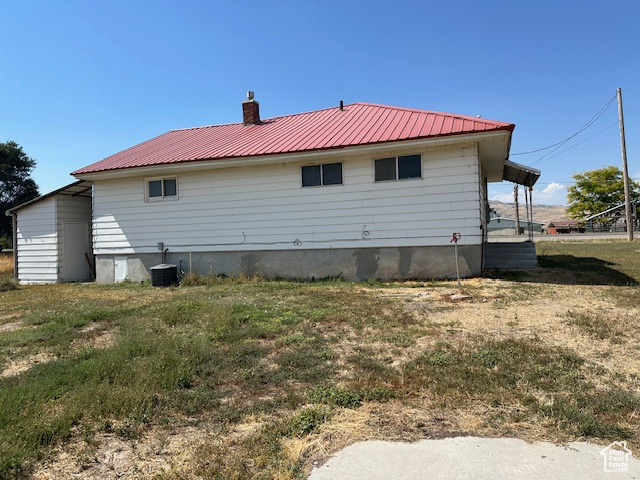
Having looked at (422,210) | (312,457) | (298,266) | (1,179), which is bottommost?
(312,457)

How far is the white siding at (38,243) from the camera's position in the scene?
1466 centimetres

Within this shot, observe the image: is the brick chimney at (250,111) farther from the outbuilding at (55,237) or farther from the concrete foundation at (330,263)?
the outbuilding at (55,237)

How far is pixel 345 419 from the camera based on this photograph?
3066 millimetres

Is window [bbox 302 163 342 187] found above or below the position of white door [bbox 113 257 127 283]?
above

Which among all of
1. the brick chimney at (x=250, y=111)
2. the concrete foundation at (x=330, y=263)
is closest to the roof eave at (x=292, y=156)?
the concrete foundation at (x=330, y=263)

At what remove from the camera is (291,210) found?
11727mm

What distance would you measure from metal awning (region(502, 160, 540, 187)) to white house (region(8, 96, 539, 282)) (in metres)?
0.14

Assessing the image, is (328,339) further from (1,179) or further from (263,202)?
(1,179)

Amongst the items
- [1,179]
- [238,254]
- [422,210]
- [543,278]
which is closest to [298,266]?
[238,254]

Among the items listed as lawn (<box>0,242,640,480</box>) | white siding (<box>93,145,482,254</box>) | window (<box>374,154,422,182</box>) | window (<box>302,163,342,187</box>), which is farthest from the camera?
window (<box>302,163,342,187</box>)

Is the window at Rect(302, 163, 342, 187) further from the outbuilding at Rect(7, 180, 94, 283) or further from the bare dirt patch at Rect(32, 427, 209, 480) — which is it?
the bare dirt patch at Rect(32, 427, 209, 480)


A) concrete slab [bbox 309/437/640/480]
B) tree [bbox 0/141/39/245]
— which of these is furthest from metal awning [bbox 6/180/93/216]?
tree [bbox 0/141/39/245]

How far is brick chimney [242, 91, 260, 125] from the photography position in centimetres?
1534

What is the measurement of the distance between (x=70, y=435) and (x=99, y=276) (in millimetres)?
12350
